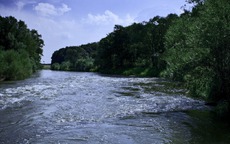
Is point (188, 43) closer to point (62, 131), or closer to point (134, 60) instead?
point (62, 131)

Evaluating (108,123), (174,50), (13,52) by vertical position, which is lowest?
(108,123)

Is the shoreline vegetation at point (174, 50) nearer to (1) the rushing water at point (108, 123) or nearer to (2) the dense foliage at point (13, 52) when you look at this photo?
(2) the dense foliage at point (13, 52)

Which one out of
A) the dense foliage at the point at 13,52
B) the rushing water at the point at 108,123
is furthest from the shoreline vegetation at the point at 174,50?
the rushing water at the point at 108,123

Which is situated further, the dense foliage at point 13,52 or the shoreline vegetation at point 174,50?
the dense foliage at point 13,52

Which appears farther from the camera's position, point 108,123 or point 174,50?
point 174,50

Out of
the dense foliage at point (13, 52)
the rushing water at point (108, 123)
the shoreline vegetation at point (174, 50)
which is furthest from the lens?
the dense foliage at point (13, 52)

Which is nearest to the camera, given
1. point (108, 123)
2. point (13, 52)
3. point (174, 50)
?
point (108, 123)

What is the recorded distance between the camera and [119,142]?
10.8m

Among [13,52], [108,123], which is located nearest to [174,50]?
[108,123]

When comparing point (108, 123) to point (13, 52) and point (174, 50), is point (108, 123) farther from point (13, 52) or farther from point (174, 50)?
point (13, 52)

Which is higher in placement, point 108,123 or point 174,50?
point 174,50

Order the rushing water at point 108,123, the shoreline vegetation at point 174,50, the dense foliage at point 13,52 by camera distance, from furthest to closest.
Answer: the dense foliage at point 13,52 → the shoreline vegetation at point 174,50 → the rushing water at point 108,123

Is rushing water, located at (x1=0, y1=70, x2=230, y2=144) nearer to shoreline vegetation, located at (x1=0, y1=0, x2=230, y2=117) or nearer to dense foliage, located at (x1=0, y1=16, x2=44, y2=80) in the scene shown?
shoreline vegetation, located at (x1=0, y1=0, x2=230, y2=117)

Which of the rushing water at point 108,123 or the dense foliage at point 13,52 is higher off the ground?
the dense foliage at point 13,52
